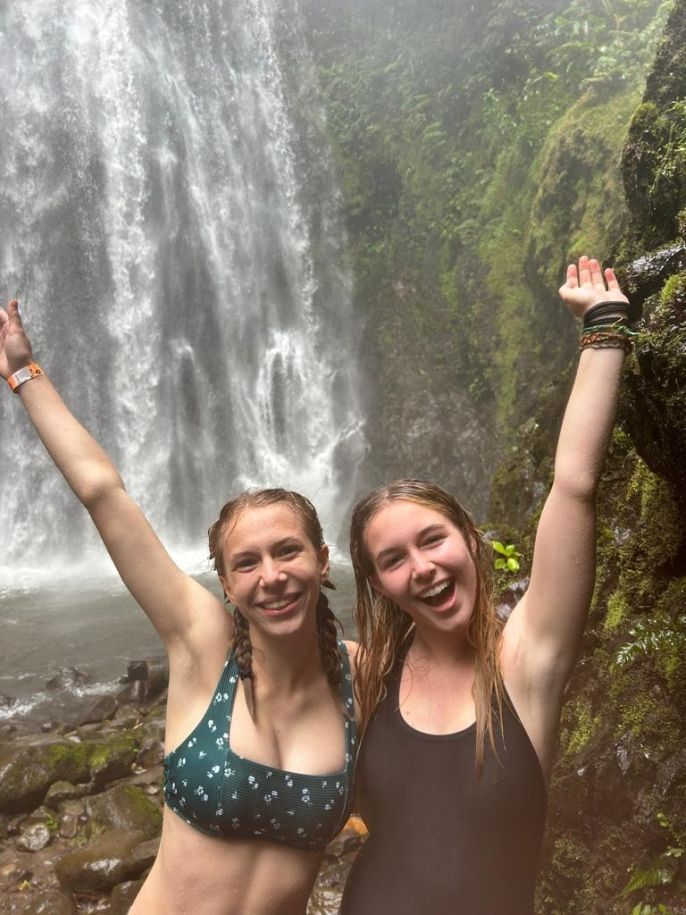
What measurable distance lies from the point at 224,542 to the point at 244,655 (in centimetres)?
32

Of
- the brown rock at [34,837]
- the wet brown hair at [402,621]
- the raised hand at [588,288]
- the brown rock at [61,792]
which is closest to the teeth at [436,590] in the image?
the wet brown hair at [402,621]

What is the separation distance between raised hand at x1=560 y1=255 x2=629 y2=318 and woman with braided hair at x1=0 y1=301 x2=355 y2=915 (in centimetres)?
91

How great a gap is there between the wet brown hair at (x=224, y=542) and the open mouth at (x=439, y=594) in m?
0.33

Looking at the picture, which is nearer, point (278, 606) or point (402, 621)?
point (278, 606)

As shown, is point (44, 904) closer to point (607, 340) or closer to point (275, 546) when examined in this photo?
point (275, 546)

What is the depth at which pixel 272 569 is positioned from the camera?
1748 millimetres

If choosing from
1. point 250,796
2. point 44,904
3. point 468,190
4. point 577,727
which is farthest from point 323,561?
point 468,190

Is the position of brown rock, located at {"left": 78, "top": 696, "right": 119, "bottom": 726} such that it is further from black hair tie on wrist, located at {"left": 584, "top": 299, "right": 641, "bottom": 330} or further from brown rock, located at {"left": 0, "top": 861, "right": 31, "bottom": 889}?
black hair tie on wrist, located at {"left": 584, "top": 299, "right": 641, "bottom": 330}

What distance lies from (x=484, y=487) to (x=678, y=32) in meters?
8.91

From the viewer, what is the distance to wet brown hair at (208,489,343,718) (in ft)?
6.12

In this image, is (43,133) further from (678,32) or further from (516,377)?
(678,32)

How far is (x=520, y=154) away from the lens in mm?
13492

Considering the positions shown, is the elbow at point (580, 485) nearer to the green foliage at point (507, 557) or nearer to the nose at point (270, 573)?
the nose at point (270, 573)

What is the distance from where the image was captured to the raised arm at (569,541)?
61.8 inches
